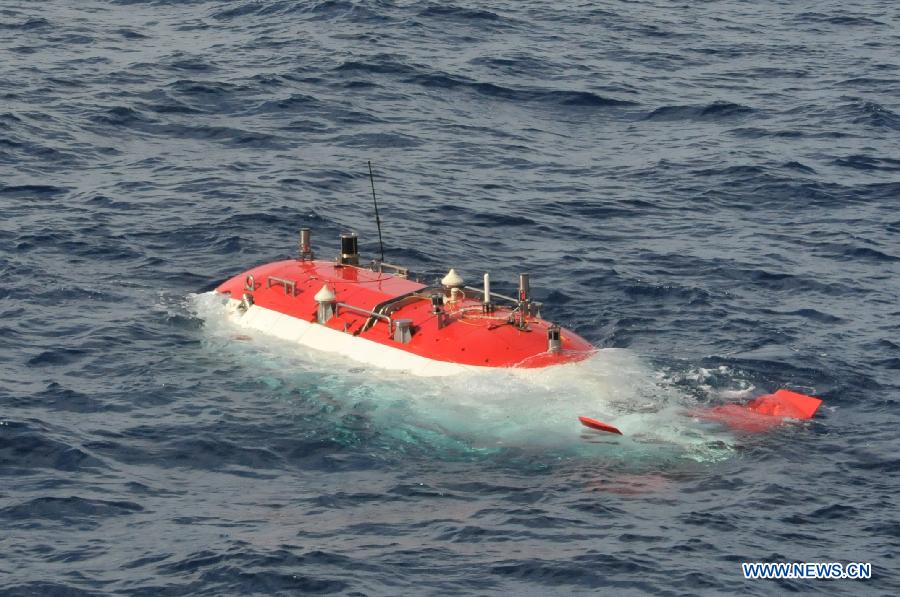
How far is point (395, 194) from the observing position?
3972 cm

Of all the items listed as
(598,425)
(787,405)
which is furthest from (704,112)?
(598,425)

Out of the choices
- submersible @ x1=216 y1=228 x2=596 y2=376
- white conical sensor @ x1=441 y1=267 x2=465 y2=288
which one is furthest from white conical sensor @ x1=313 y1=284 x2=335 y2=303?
white conical sensor @ x1=441 y1=267 x2=465 y2=288

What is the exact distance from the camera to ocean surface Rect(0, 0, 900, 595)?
20.8m

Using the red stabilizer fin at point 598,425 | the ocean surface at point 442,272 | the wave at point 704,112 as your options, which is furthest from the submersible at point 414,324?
the wave at point 704,112

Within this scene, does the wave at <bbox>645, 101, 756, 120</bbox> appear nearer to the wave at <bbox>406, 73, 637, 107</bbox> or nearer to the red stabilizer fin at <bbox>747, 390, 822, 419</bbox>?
the wave at <bbox>406, 73, 637, 107</bbox>

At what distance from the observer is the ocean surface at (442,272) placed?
68.3ft

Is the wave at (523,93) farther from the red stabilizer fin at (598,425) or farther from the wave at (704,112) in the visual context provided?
the red stabilizer fin at (598,425)

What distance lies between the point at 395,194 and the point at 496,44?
16566 millimetres

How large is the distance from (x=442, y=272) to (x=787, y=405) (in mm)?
11480

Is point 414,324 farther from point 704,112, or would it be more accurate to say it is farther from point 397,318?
point 704,112

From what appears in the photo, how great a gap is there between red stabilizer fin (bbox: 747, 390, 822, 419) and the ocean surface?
57 centimetres

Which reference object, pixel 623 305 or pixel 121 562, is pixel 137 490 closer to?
pixel 121 562

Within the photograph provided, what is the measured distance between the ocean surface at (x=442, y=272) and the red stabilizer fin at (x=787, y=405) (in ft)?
1.85

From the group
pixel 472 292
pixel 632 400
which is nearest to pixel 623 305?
pixel 472 292
